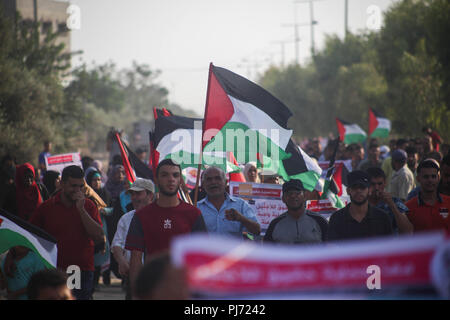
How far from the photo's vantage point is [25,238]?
545cm

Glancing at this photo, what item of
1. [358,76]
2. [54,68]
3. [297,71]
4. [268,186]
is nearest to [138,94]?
[297,71]

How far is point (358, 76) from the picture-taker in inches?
2031

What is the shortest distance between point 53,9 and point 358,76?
27960mm

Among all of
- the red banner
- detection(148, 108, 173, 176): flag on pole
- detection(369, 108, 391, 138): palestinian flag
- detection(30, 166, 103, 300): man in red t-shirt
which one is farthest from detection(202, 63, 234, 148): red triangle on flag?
detection(369, 108, 391, 138): palestinian flag

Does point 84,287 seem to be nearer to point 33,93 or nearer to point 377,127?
point 377,127

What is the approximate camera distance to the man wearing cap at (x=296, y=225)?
6.09 meters

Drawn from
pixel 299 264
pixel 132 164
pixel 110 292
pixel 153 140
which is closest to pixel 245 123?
pixel 153 140

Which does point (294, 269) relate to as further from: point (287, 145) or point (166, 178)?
point (287, 145)

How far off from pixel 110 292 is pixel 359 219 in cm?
531

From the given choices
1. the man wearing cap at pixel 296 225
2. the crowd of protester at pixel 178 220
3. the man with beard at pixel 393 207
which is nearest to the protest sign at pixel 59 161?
the crowd of protester at pixel 178 220

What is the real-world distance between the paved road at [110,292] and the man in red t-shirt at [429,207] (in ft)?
15.7

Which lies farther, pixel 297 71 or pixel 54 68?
pixel 297 71

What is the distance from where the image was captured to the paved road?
30.7 feet

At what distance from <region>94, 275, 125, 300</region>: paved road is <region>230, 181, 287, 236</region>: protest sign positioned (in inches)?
98.3
